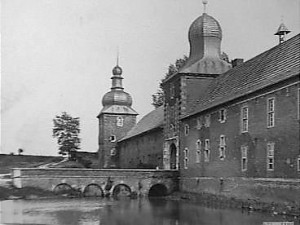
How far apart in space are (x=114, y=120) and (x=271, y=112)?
136 feet

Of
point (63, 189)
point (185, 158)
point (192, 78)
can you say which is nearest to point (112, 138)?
point (192, 78)

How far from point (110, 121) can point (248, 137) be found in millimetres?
38949

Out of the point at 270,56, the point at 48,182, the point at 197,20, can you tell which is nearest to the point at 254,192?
the point at 270,56

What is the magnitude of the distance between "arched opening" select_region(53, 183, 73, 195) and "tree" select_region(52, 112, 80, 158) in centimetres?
2970

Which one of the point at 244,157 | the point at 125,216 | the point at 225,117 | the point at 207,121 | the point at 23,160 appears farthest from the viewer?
the point at 23,160

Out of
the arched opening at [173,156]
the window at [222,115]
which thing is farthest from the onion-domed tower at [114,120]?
the window at [222,115]

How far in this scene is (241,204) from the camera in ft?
97.3

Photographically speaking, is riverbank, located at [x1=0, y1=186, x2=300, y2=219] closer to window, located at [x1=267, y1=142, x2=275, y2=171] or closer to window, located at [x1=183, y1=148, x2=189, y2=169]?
window, located at [x1=267, y1=142, x2=275, y2=171]

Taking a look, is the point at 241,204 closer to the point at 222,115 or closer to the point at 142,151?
the point at 222,115

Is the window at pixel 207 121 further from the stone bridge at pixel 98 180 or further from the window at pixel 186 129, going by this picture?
the stone bridge at pixel 98 180

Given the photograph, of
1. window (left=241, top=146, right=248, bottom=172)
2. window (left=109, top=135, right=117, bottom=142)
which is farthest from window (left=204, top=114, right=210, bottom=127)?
window (left=109, top=135, right=117, bottom=142)

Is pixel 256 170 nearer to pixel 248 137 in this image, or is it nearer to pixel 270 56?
pixel 248 137

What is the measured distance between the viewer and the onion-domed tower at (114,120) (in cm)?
6725

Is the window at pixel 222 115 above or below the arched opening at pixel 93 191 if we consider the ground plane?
above
